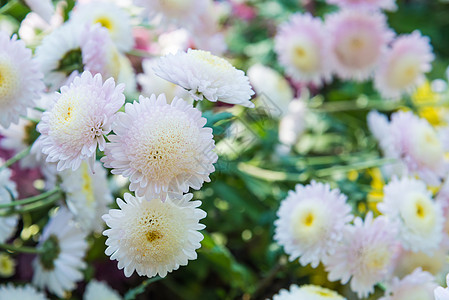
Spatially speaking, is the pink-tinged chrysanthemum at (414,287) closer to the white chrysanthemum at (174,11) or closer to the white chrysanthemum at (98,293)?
the white chrysanthemum at (98,293)

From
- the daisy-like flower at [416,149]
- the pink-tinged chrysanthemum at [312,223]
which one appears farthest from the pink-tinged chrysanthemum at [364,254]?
the daisy-like flower at [416,149]

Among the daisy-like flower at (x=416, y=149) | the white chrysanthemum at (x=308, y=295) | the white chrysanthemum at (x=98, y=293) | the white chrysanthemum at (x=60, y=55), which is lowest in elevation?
the white chrysanthemum at (x=98, y=293)

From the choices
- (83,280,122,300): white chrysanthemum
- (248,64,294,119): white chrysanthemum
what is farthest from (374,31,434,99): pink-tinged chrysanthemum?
(83,280,122,300): white chrysanthemum

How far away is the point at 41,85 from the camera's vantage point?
0.44 meters

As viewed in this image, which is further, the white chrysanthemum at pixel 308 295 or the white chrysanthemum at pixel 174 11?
the white chrysanthemum at pixel 174 11

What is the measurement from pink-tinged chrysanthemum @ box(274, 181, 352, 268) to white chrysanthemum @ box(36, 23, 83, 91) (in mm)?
239

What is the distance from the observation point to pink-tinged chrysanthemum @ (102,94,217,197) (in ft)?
1.11

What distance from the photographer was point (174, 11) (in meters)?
0.61

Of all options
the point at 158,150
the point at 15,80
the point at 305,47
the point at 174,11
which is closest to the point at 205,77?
the point at 158,150

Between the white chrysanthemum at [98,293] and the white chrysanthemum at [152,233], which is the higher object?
the white chrysanthemum at [152,233]

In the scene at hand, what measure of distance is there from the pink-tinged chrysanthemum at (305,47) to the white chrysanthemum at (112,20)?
258 millimetres

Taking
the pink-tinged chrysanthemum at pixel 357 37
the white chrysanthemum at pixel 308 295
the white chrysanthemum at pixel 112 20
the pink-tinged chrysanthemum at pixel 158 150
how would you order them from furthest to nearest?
the pink-tinged chrysanthemum at pixel 357 37, the white chrysanthemum at pixel 112 20, the white chrysanthemum at pixel 308 295, the pink-tinged chrysanthemum at pixel 158 150

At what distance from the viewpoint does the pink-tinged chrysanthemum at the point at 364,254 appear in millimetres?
462

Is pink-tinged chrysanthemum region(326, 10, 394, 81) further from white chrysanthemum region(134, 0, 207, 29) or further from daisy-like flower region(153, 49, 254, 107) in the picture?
daisy-like flower region(153, 49, 254, 107)
